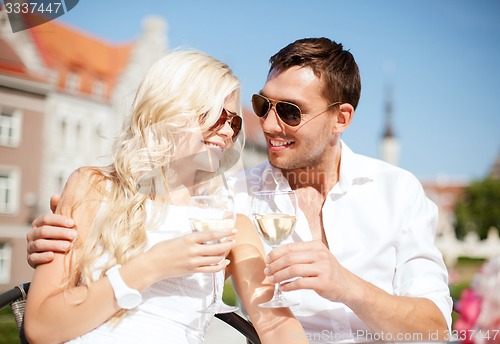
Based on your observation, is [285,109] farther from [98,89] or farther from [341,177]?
[98,89]

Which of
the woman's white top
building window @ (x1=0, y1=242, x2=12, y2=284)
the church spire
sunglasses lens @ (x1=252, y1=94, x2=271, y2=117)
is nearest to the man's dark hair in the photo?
sunglasses lens @ (x1=252, y1=94, x2=271, y2=117)

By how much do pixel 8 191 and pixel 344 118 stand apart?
66.5 ft

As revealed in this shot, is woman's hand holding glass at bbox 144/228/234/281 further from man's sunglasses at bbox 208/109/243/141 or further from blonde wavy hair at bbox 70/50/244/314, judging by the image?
man's sunglasses at bbox 208/109/243/141

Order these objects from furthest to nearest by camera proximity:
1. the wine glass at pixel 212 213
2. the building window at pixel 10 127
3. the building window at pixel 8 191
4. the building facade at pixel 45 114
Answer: the building window at pixel 10 127, the building window at pixel 8 191, the building facade at pixel 45 114, the wine glass at pixel 212 213

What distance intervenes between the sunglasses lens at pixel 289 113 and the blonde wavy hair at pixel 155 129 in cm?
21

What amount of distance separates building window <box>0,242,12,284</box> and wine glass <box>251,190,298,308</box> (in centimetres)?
1746

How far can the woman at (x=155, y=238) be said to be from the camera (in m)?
1.43

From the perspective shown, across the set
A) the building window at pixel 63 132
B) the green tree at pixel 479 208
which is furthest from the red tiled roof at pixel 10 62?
the green tree at pixel 479 208

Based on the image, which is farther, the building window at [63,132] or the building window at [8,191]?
the building window at [63,132]

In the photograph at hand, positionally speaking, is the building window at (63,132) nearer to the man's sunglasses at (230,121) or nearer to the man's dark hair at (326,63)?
the man's dark hair at (326,63)

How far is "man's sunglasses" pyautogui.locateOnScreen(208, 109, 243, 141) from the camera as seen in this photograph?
1765 mm

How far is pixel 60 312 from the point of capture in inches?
55.9

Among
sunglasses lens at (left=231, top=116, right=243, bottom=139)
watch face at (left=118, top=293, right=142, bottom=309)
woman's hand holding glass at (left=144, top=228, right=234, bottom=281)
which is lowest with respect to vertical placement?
watch face at (left=118, top=293, right=142, bottom=309)

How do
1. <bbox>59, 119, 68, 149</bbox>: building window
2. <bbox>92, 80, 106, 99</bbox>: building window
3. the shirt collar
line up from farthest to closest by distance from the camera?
<bbox>92, 80, 106, 99</bbox>: building window < <bbox>59, 119, 68, 149</bbox>: building window < the shirt collar
